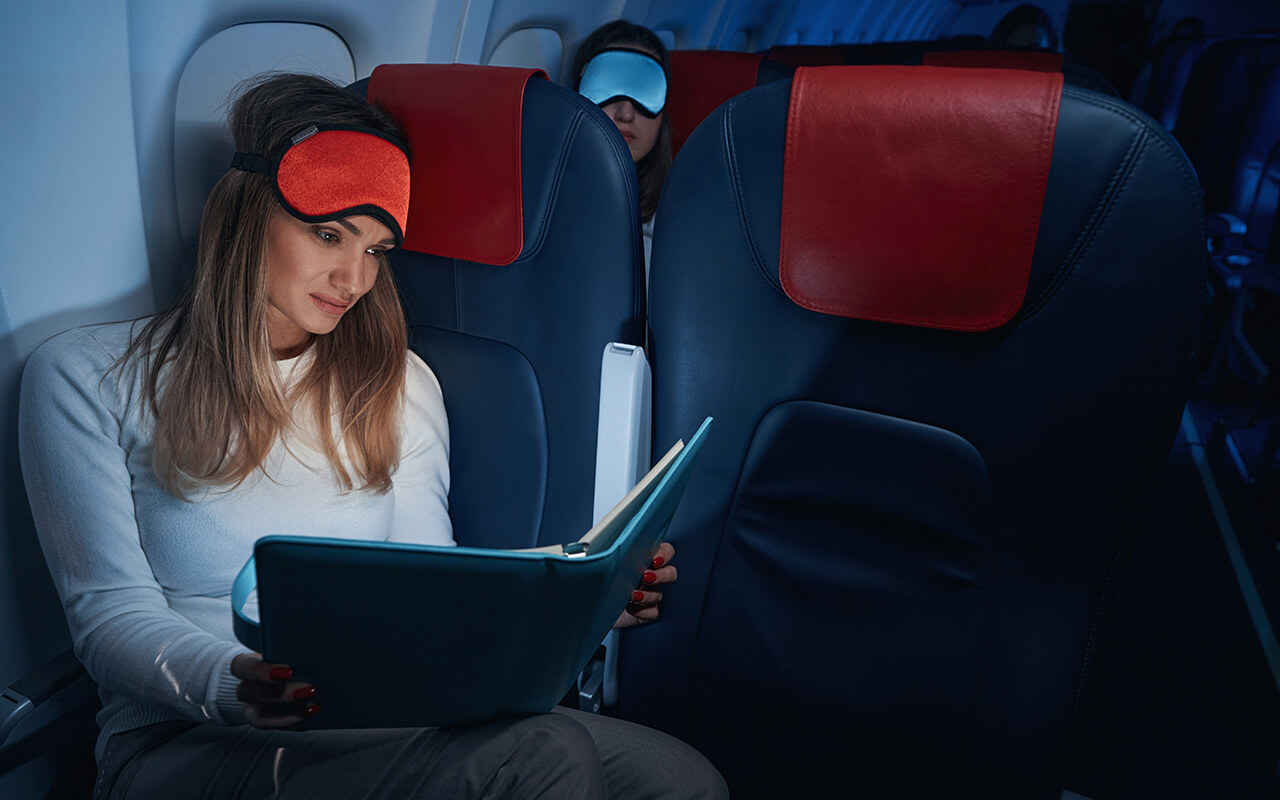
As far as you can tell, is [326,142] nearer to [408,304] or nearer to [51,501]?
[408,304]

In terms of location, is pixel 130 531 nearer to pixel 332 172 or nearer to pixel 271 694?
pixel 271 694

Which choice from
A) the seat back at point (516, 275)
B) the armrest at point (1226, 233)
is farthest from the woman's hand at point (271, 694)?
the armrest at point (1226, 233)

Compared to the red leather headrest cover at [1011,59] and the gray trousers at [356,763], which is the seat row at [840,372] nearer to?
the gray trousers at [356,763]

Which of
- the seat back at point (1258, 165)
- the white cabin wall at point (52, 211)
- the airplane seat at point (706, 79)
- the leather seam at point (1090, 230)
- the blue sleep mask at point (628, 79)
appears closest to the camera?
the leather seam at point (1090, 230)

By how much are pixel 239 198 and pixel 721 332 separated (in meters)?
0.73

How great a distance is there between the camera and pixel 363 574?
66cm

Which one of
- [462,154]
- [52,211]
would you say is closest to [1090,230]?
[462,154]

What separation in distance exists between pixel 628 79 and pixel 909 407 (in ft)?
5.69

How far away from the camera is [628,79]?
2.34 meters

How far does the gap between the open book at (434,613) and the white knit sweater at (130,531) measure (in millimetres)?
246

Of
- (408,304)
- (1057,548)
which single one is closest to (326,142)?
(408,304)

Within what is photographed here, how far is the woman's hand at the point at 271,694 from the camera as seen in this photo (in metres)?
0.79

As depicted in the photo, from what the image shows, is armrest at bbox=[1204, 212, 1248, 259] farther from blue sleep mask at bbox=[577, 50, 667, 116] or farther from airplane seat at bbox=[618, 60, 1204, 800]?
airplane seat at bbox=[618, 60, 1204, 800]

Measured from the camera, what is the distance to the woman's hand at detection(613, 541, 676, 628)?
3.76ft
